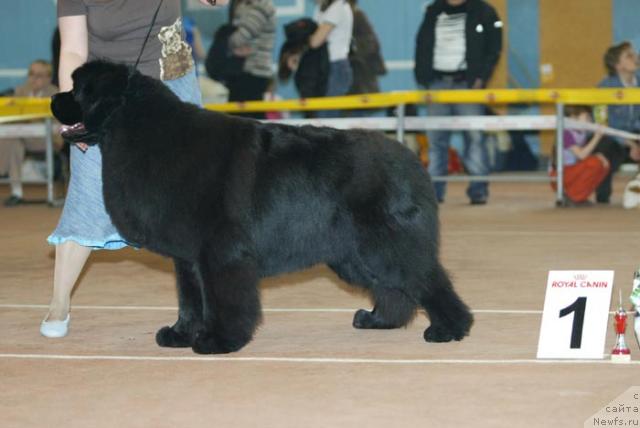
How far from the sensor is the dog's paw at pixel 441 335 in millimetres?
4906

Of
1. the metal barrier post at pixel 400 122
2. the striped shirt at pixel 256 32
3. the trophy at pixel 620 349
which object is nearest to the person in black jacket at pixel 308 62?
the striped shirt at pixel 256 32

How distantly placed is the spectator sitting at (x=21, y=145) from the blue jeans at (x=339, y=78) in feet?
9.81

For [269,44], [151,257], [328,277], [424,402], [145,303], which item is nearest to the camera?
[424,402]

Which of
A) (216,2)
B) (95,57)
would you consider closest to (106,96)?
(95,57)

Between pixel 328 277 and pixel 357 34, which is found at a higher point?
pixel 357 34

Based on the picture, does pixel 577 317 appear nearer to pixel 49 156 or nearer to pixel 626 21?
pixel 49 156

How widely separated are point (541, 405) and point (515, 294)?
8.12 feet

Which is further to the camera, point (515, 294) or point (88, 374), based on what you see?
point (515, 294)

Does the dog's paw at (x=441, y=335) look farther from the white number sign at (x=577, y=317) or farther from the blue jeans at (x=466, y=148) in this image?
the blue jeans at (x=466, y=148)

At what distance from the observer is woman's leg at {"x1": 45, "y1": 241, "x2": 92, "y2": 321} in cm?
528

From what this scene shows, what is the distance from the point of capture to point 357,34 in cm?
1294

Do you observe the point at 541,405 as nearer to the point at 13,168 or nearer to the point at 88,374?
the point at 88,374

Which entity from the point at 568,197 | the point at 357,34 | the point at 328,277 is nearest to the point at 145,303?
the point at 328,277

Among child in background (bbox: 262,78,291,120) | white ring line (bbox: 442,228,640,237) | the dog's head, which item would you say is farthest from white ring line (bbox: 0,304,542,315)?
child in background (bbox: 262,78,291,120)
